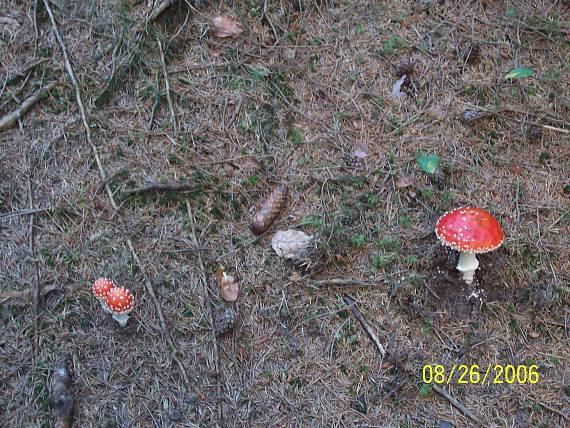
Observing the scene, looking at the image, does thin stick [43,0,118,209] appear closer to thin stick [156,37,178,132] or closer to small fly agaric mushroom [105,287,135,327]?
→ thin stick [156,37,178,132]

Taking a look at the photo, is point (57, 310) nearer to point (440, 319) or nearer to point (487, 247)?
point (440, 319)

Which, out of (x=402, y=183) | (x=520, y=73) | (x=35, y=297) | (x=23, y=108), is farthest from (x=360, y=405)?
(x=23, y=108)

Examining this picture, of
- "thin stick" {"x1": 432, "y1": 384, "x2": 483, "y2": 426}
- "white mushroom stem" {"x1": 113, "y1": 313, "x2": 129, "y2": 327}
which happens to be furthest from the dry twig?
"thin stick" {"x1": 432, "y1": 384, "x2": 483, "y2": 426}

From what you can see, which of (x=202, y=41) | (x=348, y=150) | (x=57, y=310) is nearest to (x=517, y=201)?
(x=348, y=150)

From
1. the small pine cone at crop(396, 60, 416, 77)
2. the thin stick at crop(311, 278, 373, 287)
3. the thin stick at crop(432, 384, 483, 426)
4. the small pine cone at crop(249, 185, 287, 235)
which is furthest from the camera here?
the small pine cone at crop(396, 60, 416, 77)

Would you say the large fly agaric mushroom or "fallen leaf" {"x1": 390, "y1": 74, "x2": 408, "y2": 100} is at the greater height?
"fallen leaf" {"x1": 390, "y1": 74, "x2": 408, "y2": 100}

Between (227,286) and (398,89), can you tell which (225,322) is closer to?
(227,286)

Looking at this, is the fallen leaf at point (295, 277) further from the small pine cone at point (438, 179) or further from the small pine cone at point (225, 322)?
the small pine cone at point (438, 179)
